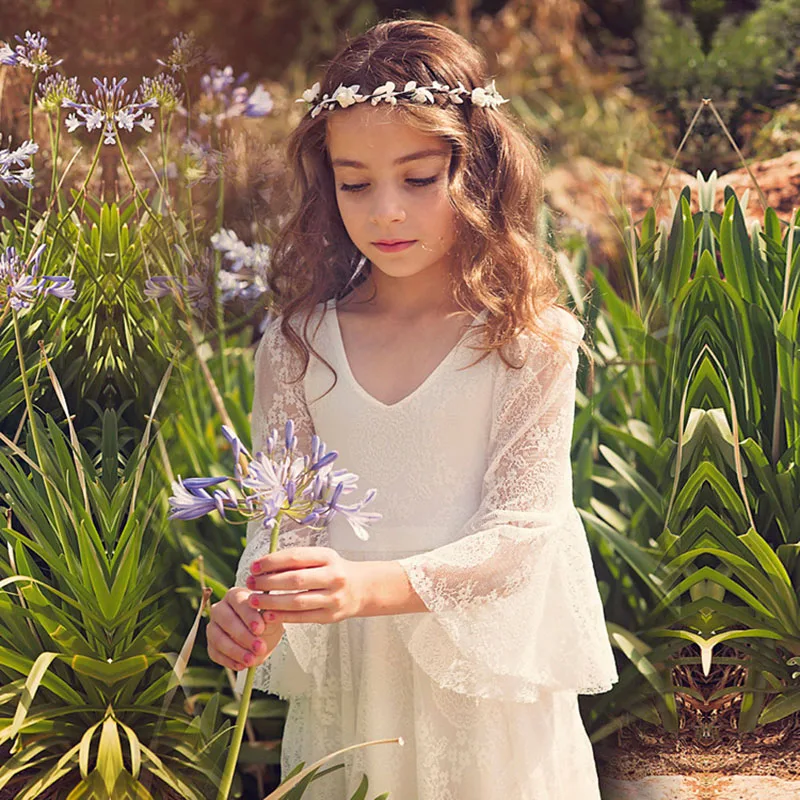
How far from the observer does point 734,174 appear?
5.28 ft

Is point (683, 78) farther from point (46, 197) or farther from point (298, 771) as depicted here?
point (298, 771)

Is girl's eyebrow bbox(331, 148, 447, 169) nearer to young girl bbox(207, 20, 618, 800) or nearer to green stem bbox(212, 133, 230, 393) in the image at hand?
young girl bbox(207, 20, 618, 800)

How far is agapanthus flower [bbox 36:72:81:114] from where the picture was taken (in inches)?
52.0

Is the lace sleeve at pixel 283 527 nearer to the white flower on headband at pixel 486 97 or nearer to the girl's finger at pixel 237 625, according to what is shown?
the girl's finger at pixel 237 625

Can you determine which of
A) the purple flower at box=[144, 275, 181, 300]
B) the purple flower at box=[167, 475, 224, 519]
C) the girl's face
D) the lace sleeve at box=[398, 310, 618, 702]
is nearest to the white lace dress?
the lace sleeve at box=[398, 310, 618, 702]

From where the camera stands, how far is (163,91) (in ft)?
4.55

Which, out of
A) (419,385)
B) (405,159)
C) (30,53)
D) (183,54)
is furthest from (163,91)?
(419,385)

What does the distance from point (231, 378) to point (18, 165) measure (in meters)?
0.64

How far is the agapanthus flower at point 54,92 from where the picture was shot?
1321 millimetres

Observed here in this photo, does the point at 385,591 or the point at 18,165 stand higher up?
the point at 18,165

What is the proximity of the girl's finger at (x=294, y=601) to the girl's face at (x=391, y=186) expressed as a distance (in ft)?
1.34

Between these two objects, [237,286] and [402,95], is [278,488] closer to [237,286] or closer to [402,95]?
[402,95]

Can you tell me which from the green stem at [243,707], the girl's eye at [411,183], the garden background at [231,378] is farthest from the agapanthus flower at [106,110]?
the green stem at [243,707]

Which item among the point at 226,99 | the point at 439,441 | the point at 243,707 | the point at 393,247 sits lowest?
the point at 243,707
